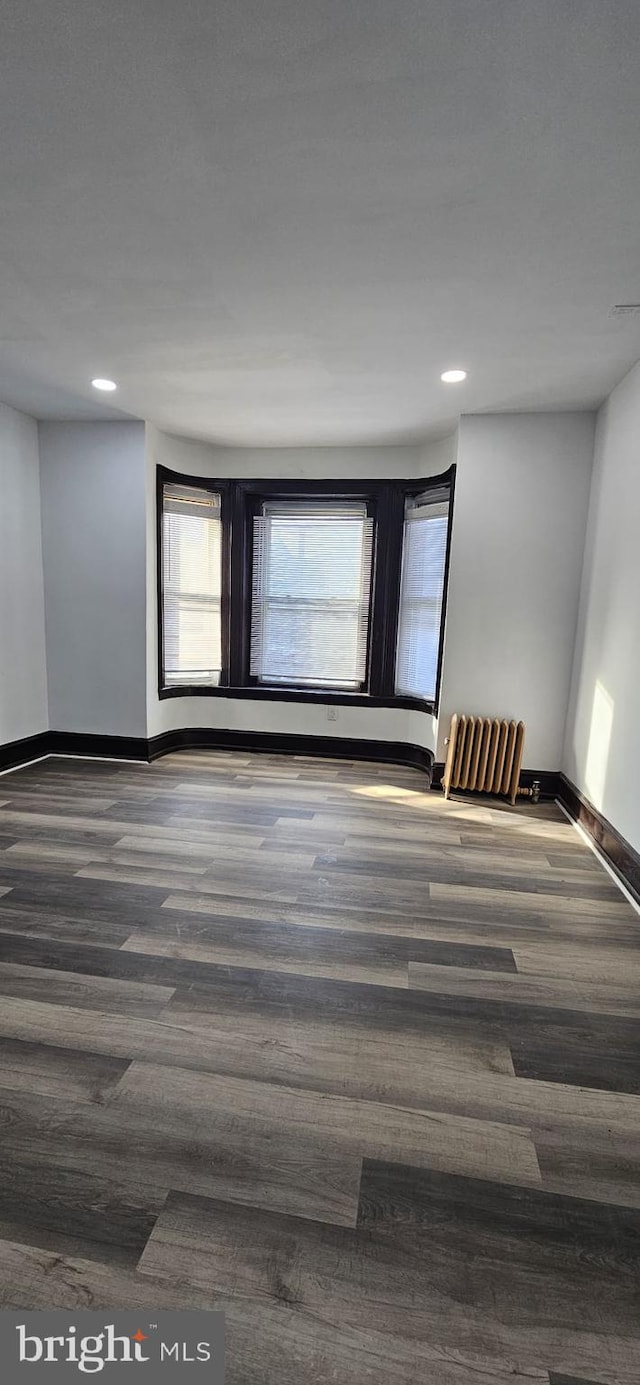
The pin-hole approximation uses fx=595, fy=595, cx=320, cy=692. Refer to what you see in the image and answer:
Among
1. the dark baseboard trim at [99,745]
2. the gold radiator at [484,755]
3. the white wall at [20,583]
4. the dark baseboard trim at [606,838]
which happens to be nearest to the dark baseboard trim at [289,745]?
the dark baseboard trim at [99,745]

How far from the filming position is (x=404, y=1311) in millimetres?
1178

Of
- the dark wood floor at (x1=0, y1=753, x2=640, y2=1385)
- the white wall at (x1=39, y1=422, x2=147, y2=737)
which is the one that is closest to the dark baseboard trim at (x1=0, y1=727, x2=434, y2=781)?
the white wall at (x1=39, y1=422, x2=147, y2=737)

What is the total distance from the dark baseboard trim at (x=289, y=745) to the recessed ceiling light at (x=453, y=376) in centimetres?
291

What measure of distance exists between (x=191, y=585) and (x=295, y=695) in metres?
1.40

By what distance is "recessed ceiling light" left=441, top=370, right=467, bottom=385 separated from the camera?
3504 mm

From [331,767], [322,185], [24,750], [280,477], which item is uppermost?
[322,185]

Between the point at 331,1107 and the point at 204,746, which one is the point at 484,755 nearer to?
the point at 204,746

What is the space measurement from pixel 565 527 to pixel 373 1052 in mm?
3759

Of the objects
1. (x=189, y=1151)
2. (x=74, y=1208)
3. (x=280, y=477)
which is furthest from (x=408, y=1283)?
(x=280, y=477)

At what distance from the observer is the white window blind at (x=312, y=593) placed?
5.44 meters

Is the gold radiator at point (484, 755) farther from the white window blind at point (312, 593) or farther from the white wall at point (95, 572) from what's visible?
the white wall at point (95, 572)

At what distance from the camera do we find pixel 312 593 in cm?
555

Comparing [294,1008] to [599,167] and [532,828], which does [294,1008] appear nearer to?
[532,828]

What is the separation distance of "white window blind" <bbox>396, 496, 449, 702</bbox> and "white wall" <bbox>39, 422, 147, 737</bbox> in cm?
228
